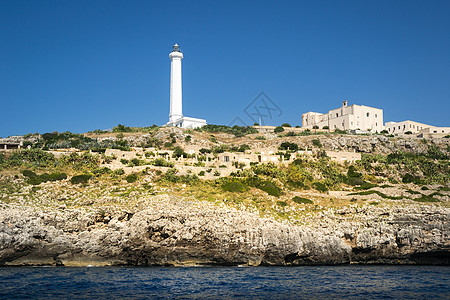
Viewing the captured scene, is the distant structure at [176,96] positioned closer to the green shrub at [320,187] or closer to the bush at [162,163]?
the bush at [162,163]

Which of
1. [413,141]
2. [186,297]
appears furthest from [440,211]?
[413,141]

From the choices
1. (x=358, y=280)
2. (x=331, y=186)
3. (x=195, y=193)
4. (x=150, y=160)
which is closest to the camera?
(x=358, y=280)

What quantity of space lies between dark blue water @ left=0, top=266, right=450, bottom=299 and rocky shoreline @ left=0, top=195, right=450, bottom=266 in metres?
2.40

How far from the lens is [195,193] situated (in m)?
46.4

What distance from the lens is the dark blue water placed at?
23766mm

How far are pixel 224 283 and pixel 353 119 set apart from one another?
288ft

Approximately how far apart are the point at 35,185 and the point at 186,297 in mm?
31838

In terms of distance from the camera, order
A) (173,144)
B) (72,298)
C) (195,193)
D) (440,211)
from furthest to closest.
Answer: (173,144)
(195,193)
(440,211)
(72,298)

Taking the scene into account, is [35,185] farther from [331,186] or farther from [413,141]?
[413,141]

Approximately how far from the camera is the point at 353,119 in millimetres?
106062

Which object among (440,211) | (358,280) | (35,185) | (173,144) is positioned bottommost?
(358,280)

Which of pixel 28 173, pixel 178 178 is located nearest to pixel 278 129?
pixel 178 178

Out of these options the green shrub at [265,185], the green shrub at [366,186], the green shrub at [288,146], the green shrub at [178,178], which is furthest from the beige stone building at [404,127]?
the green shrub at [178,178]

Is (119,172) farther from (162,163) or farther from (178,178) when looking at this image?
(178,178)
